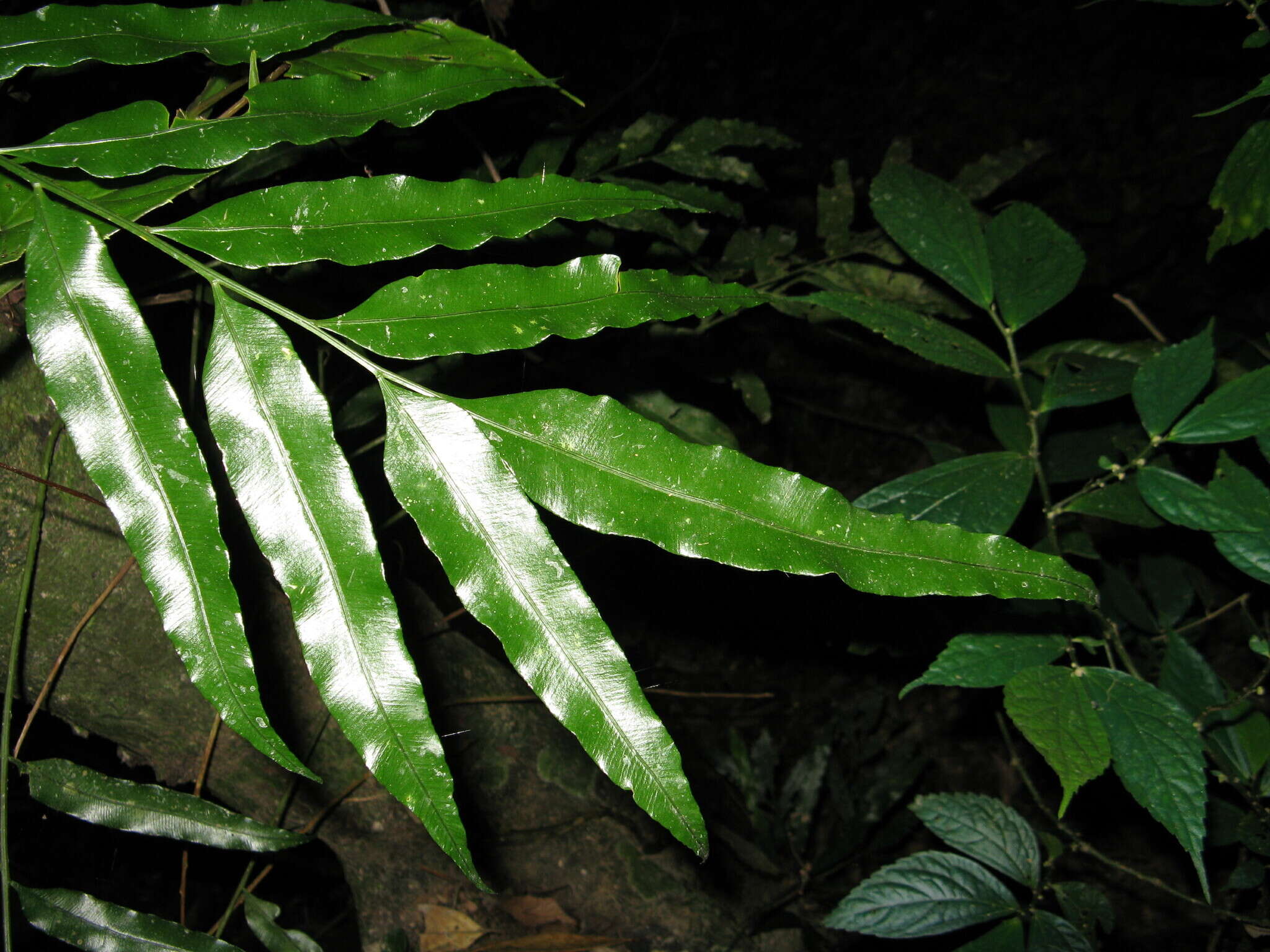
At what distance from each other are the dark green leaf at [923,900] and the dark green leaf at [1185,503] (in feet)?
1.81

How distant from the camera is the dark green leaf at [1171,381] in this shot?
0.90m

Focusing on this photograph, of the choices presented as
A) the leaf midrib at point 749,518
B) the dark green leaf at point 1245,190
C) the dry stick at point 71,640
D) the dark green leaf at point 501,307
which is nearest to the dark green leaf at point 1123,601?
the dark green leaf at point 1245,190

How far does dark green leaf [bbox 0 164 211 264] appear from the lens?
0.63m

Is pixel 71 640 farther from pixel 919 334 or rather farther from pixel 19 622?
pixel 919 334

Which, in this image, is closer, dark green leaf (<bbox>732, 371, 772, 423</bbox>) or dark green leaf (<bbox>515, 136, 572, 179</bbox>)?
dark green leaf (<bbox>515, 136, 572, 179</bbox>)

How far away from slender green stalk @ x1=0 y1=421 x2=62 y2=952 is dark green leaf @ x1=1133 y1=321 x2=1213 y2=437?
4.18 feet

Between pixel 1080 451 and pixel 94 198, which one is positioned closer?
pixel 94 198

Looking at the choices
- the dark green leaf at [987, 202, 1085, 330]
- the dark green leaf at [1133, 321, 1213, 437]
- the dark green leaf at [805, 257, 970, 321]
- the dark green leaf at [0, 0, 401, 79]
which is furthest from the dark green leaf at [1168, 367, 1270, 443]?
the dark green leaf at [0, 0, 401, 79]

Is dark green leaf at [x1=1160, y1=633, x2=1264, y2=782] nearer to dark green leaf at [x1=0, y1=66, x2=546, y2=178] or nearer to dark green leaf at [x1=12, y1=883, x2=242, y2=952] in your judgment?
dark green leaf at [x1=0, y1=66, x2=546, y2=178]

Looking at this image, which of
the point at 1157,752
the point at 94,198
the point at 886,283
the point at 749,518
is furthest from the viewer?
the point at 886,283

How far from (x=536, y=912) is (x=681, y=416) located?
2.53ft

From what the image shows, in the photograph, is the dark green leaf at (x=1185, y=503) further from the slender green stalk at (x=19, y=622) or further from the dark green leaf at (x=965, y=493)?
the slender green stalk at (x=19, y=622)

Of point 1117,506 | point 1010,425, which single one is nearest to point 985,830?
point 1117,506

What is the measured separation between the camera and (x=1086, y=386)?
1.03m
